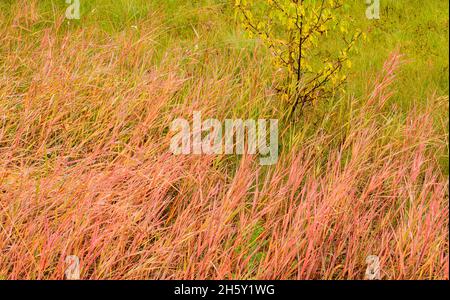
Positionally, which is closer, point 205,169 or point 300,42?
point 205,169

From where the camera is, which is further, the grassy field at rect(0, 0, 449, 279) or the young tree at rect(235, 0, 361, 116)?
the young tree at rect(235, 0, 361, 116)

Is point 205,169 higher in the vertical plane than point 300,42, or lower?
lower

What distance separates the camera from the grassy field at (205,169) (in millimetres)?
3039

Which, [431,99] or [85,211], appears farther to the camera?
[431,99]

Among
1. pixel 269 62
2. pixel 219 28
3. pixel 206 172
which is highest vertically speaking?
pixel 219 28

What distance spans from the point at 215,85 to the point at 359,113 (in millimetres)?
1060

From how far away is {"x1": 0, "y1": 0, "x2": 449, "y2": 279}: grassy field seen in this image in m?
3.04

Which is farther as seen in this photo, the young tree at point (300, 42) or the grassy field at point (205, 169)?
the young tree at point (300, 42)

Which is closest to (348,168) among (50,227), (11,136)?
(50,227)

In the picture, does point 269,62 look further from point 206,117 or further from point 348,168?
point 348,168

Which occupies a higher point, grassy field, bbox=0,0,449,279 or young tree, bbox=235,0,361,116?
young tree, bbox=235,0,361,116

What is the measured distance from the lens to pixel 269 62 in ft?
15.8

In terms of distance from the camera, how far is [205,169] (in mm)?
3609

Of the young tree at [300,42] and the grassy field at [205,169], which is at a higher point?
the young tree at [300,42]
